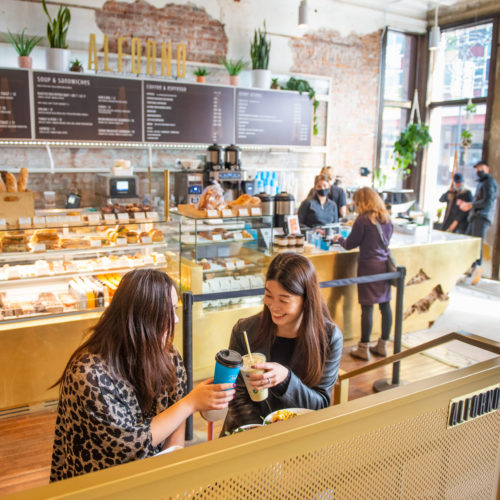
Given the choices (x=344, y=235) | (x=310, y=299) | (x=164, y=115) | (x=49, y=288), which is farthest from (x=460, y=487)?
(x=164, y=115)

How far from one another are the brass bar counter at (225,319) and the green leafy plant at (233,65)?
3165 millimetres

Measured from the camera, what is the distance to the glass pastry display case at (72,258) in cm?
351

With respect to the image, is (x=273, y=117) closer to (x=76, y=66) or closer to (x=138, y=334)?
(x=76, y=66)

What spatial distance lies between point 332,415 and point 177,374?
89cm

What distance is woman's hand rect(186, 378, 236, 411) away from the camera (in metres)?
1.65

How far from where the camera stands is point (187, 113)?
21.9 feet

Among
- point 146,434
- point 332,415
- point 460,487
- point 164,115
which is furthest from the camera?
point 164,115

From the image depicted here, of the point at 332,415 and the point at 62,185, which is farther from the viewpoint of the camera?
the point at 62,185

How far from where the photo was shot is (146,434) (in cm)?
162

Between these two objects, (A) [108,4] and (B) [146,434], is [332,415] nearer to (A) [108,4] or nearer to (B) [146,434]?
(B) [146,434]

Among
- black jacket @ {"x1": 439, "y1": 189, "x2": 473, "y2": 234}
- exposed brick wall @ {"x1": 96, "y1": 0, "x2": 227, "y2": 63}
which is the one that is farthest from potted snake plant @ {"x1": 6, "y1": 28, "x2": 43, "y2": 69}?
black jacket @ {"x1": 439, "y1": 189, "x2": 473, "y2": 234}

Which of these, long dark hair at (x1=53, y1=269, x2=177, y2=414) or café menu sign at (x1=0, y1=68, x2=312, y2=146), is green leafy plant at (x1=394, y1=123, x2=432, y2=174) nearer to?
café menu sign at (x1=0, y1=68, x2=312, y2=146)

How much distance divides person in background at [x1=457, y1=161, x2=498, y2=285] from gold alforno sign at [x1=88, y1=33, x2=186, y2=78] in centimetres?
462

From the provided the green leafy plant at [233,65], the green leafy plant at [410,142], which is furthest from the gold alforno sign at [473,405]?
the green leafy plant at [410,142]
